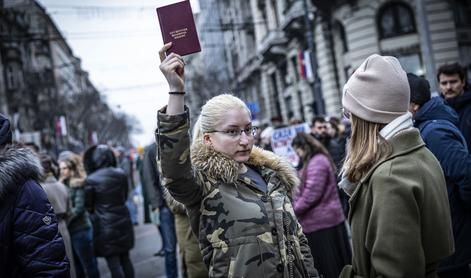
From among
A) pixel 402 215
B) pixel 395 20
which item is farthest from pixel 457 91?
pixel 395 20

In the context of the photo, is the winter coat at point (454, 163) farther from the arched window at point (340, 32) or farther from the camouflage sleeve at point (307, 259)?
the arched window at point (340, 32)

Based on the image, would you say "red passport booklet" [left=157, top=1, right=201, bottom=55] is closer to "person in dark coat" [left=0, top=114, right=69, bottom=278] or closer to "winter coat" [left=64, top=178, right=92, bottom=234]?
"person in dark coat" [left=0, top=114, right=69, bottom=278]

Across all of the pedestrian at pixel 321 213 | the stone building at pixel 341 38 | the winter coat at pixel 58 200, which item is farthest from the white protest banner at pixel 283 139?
the stone building at pixel 341 38

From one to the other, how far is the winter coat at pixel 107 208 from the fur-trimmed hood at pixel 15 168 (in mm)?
3171

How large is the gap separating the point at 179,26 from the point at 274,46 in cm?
2967

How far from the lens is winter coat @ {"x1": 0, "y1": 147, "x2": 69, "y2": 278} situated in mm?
2311

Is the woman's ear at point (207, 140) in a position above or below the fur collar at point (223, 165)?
above

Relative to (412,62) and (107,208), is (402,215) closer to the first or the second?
(107,208)

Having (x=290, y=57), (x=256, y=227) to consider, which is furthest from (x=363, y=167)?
(x=290, y=57)

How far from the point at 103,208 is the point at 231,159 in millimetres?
3656

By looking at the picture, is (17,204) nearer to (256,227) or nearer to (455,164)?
(256,227)

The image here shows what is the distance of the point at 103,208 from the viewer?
5.71 meters

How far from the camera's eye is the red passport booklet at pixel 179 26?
2168mm

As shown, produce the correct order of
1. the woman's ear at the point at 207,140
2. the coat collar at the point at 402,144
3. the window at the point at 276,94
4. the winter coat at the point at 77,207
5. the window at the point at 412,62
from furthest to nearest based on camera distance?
the window at the point at 276,94 → the window at the point at 412,62 → the winter coat at the point at 77,207 → the woman's ear at the point at 207,140 → the coat collar at the point at 402,144
